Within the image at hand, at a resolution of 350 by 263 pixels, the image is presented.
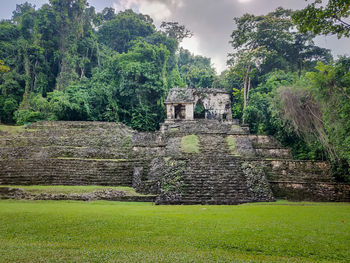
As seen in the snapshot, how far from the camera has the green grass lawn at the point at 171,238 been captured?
11.0 feet

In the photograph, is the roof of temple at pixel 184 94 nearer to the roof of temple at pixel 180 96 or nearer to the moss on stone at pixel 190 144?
the roof of temple at pixel 180 96

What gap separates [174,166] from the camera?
35.9 feet

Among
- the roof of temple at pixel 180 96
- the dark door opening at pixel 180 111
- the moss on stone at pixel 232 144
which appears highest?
the roof of temple at pixel 180 96

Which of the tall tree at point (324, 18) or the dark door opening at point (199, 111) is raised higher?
the tall tree at point (324, 18)

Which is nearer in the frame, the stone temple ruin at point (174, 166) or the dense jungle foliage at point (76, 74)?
the stone temple ruin at point (174, 166)

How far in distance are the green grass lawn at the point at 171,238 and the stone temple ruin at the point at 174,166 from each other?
3766mm

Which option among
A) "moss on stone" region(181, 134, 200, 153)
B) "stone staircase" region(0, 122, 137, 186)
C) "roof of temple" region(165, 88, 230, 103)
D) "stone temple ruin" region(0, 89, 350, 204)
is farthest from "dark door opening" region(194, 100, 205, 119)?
"moss on stone" region(181, 134, 200, 153)

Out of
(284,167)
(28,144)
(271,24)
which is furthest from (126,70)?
(284,167)

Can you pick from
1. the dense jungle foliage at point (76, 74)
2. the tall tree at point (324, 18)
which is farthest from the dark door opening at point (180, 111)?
the tall tree at point (324, 18)

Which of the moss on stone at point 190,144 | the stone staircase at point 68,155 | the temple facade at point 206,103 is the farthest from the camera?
the temple facade at point 206,103

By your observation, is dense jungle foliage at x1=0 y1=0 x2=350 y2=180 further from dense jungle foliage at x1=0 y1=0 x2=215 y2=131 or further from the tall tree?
the tall tree

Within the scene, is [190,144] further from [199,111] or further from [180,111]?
[199,111]

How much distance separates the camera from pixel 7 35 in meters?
27.2

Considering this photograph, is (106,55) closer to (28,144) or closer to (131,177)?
(28,144)
